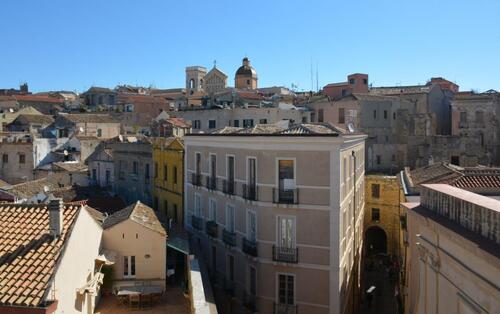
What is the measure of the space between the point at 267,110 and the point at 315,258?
97.1ft

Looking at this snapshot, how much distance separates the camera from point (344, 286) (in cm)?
2138

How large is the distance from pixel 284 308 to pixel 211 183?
775 centimetres

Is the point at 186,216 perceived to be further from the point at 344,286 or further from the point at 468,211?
the point at 468,211

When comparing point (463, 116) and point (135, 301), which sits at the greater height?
point (463, 116)

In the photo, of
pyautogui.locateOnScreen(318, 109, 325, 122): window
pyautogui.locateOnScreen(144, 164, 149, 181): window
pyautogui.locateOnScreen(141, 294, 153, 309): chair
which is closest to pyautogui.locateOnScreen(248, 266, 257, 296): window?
pyautogui.locateOnScreen(141, 294, 153, 309): chair

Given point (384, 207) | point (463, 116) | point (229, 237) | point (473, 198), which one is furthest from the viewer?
point (463, 116)

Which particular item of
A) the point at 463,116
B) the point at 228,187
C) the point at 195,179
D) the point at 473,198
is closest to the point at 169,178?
the point at 195,179

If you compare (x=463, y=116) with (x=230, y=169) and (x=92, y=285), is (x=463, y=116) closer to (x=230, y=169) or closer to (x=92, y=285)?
(x=230, y=169)

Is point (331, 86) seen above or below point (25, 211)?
above

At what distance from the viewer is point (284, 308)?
67.6ft

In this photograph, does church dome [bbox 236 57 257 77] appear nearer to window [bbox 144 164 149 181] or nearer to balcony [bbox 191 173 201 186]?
window [bbox 144 164 149 181]

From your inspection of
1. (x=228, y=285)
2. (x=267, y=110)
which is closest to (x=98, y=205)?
(x=228, y=285)

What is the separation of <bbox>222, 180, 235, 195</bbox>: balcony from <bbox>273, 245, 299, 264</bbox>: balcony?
381 centimetres

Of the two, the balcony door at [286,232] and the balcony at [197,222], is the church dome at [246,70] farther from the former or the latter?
the balcony door at [286,232]
